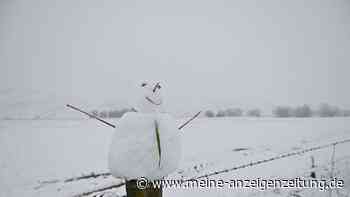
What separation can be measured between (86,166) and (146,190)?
12.7 m

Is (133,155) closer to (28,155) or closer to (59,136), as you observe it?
(28,155)

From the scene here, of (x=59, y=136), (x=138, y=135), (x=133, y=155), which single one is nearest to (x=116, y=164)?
(x=133, y=155)

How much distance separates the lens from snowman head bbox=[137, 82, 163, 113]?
2037mm

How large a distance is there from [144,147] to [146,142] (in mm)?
42

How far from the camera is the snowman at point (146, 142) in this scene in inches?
73.5

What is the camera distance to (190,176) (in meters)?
9.68

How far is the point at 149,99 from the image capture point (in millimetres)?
2039

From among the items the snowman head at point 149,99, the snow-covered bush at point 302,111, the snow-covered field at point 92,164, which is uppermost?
the snowman head at point 149,99

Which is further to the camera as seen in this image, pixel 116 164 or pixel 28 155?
pixel 28 155

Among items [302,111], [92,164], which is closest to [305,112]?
[302,111]

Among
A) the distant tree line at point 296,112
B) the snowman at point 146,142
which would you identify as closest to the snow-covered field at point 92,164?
the snowman at point 146,142

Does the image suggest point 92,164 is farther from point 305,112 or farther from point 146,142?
point 305,112

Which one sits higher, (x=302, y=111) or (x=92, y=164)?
(x=302, y=111)

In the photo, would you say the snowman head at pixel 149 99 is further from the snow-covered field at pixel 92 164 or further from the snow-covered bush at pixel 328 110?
the snow-covered bush at pixel 328 110
